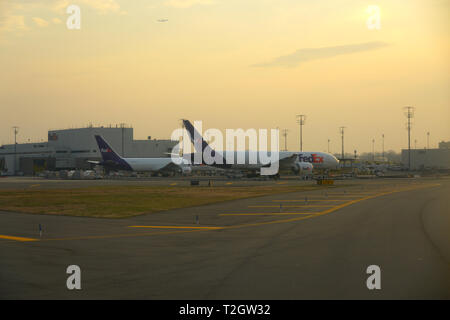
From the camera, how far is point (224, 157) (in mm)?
84500

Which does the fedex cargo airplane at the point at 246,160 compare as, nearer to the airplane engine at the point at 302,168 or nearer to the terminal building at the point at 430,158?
the airplane engine at the point at 302,168

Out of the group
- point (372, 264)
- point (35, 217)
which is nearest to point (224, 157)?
point (35, 217)

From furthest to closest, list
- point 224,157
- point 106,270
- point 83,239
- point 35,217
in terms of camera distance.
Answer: point 224,157
point 35,217
point 83,239
point 106,270

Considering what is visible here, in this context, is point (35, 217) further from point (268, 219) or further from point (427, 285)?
point (427, 285)

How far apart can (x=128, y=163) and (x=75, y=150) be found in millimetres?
65051

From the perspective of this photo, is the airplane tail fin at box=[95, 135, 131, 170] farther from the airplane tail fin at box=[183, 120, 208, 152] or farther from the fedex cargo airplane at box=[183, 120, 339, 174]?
the airplane tail fin at box=[183, 120, 208, 152]

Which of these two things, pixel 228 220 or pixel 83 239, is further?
pixel 228 220

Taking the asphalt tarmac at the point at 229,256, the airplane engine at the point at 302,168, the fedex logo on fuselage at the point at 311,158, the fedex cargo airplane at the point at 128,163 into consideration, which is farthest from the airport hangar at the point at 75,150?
the asphalt tarmac at the point at 229,256

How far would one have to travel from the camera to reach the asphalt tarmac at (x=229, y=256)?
10602 mm

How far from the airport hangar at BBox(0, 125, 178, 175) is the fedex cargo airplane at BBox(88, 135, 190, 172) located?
5186 cm

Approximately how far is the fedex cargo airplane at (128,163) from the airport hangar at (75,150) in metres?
51.9

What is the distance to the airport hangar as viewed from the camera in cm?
15296

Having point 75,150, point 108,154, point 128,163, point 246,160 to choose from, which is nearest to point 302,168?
point 246,160
